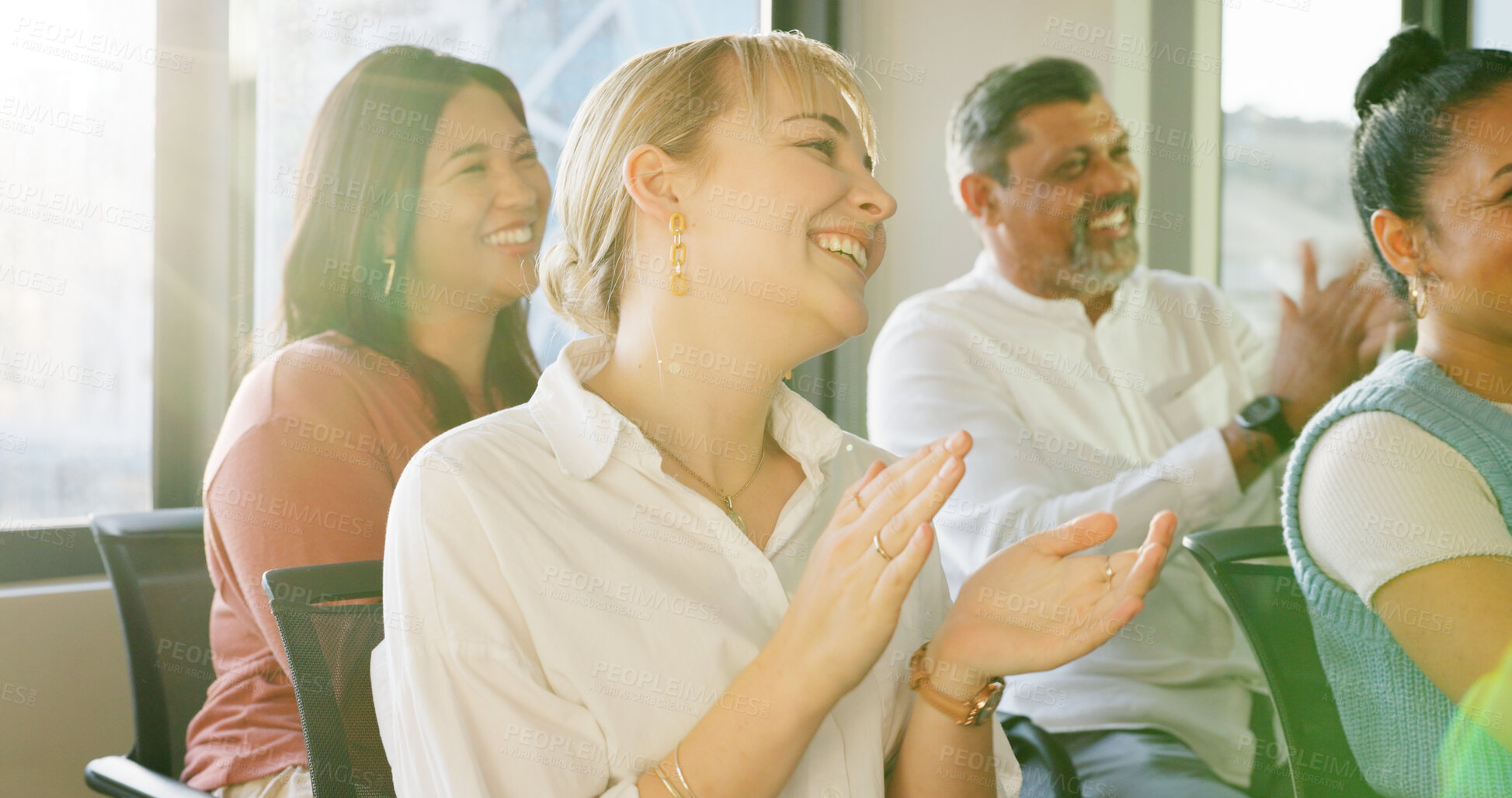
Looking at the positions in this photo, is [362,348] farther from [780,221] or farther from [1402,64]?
[1402,64]

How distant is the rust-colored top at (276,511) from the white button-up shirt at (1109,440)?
1.04 meters

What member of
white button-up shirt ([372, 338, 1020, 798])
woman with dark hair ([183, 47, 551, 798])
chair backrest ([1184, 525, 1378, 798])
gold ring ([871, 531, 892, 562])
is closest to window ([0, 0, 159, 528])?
woman with dark hair ([183, 47, 551, 798])

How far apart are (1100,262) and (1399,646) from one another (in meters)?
1.34

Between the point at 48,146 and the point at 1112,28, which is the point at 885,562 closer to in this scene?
the point at 48,146

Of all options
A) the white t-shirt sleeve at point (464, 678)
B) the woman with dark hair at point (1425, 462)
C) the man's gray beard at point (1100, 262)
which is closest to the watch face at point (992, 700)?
the white t-shirt sleeve at point (464, 678)

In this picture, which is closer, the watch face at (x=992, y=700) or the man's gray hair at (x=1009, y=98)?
the watch face at (x=992, y=700)

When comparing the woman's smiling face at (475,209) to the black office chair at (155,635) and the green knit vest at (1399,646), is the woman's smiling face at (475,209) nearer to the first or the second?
the black office chair at (155,635)

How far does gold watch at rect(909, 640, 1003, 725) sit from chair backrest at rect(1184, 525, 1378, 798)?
43 cm

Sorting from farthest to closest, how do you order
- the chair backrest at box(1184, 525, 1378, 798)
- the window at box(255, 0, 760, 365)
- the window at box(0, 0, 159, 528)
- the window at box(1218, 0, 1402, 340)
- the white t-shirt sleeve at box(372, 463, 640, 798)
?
the window at box(1218, 0, 1402, 340) → the window at box(255, 0, 760, 365) → the window at box(0, 0, 159, 528) → the chair backrest at box(1184, 525, 1378, 798) → the white t-shirt sleeve at box(372, 463, 640, 798)

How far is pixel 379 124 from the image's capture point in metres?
1.94

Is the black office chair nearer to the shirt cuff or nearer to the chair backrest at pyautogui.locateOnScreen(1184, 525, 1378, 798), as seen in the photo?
the chair backrest at pyautogui.locateOnScreen(1184, 525, 1378, 798)

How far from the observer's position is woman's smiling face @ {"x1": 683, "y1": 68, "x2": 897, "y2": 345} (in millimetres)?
1181

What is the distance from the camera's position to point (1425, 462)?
1274mm

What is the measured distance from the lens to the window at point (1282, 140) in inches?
111
